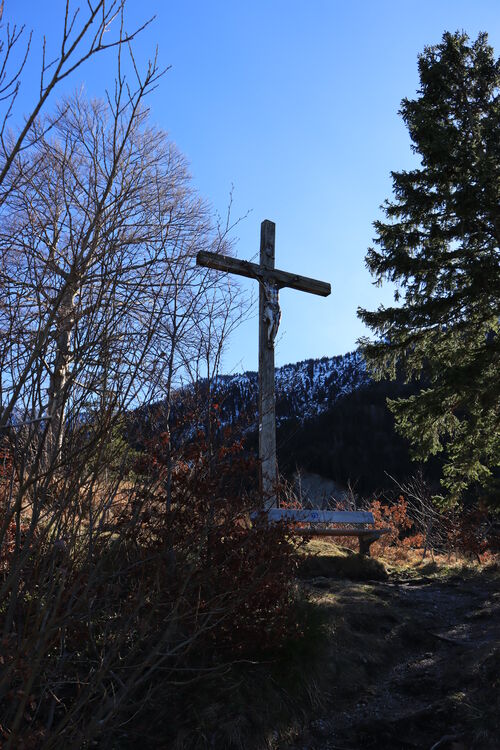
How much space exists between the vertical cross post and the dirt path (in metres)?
1.11

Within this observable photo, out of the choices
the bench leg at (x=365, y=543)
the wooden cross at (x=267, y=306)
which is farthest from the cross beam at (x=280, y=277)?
the bench leg at (x=365, y=543)

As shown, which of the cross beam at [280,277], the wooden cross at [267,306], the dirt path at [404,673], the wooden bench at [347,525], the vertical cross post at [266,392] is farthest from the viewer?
the wooden bench at [347,525]

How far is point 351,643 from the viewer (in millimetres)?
4379

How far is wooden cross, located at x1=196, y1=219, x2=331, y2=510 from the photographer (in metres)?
5.11

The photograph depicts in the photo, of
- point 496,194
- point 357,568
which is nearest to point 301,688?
point 357,568

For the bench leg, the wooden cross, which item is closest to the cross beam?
the wooden cross

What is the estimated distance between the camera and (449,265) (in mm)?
8562

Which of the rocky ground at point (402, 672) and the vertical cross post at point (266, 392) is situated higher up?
the vertical cross post at point (266, 392)

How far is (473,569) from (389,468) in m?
28.9

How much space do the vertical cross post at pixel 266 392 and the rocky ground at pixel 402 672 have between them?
1106mm

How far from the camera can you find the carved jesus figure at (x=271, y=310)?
636 centimetres

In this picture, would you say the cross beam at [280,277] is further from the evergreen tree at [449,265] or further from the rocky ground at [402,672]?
the rocky ground at [402,672]

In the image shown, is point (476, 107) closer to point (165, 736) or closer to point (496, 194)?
point (496, 194)

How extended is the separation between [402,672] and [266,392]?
252 cm
